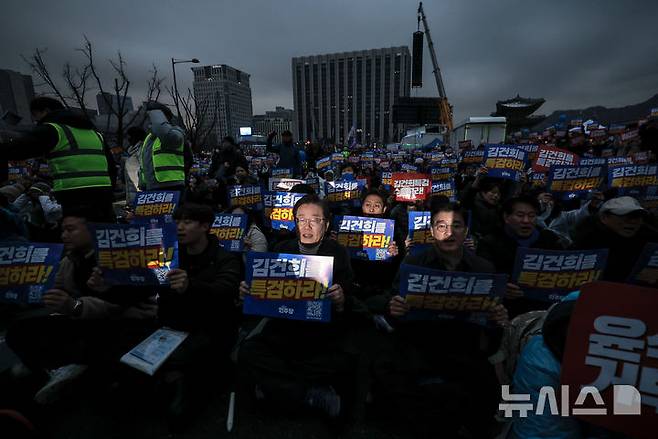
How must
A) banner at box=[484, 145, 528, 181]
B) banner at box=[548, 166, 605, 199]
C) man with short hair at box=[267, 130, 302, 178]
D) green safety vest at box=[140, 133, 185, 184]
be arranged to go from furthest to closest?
man with short hair at box=[267, 130, 302, 178] → banner at box=[484, 145, 528, 181] → banner at box=[548, 166, 605, 199] → green safety vest at box=[140, 133, 185, 184]

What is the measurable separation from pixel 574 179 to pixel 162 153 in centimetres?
680

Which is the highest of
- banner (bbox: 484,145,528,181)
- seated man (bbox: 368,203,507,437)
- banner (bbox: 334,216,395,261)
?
banner (bbox: 484,145,528,181)

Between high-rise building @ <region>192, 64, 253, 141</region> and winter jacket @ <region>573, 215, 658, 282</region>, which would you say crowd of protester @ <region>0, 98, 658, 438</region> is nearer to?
winter jacket @ <region>573, 215, 658, 282</region>

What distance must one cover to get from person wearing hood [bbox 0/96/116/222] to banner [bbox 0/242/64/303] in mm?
816

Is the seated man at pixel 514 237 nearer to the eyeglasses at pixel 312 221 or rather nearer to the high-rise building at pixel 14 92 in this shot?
the eyeglasses at pixel 312 221

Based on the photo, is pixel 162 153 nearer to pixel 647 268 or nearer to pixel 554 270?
pixel 554 270

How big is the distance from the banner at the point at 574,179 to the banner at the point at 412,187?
203cm

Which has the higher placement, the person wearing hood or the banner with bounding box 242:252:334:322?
the person wearing hood

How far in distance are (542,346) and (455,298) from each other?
2.23 ft

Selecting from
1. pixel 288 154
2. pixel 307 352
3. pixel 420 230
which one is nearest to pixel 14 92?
pixel 288 154

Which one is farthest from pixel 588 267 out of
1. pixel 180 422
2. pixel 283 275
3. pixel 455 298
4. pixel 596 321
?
pixel 180 422

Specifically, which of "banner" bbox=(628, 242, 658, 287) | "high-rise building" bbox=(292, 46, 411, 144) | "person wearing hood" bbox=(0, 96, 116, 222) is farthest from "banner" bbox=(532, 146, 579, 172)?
"high-rise building" bbox=(292, 46, 411, 144)

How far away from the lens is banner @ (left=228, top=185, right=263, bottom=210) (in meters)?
5.27

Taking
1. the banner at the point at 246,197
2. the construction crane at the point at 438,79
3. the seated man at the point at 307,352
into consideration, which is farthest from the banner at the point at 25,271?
the construction crane at the point at 438,79
